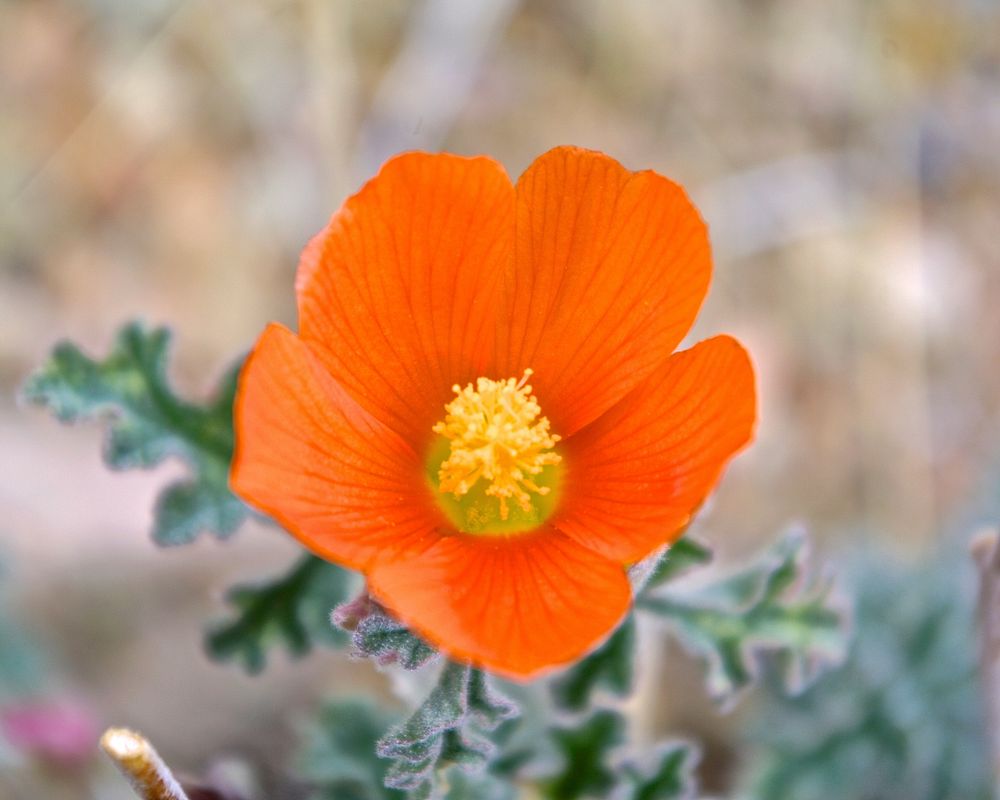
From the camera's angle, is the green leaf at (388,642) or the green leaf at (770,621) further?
the green leaf at (770,621)

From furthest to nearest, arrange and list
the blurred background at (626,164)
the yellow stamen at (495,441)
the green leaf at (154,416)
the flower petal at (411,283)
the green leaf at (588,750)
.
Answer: the blurred background at (626,164) → the green leaf at (588,750) → the green leaf at (154,416) → the yellow stamen at (495,441) → the flower petal at (411,283)

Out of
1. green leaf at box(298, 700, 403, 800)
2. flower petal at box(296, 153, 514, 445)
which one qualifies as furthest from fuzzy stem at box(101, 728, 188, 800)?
green leaf at box(298, 700, 403, 800)

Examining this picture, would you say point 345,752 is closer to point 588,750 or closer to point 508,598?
point 588,750

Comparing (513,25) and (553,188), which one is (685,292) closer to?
(553,188)

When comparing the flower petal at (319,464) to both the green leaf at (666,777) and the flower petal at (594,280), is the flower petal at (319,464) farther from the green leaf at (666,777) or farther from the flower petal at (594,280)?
the green leaf at (666,777)

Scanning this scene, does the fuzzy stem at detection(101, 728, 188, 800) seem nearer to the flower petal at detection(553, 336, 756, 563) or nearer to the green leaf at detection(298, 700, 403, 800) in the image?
the flower petal at detection(553, 336, 756, 563)

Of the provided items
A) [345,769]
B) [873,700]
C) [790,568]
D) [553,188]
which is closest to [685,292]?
[553,188]

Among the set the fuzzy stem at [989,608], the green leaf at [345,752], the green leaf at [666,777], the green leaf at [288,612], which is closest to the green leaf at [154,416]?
the green leaf at [288,612]
